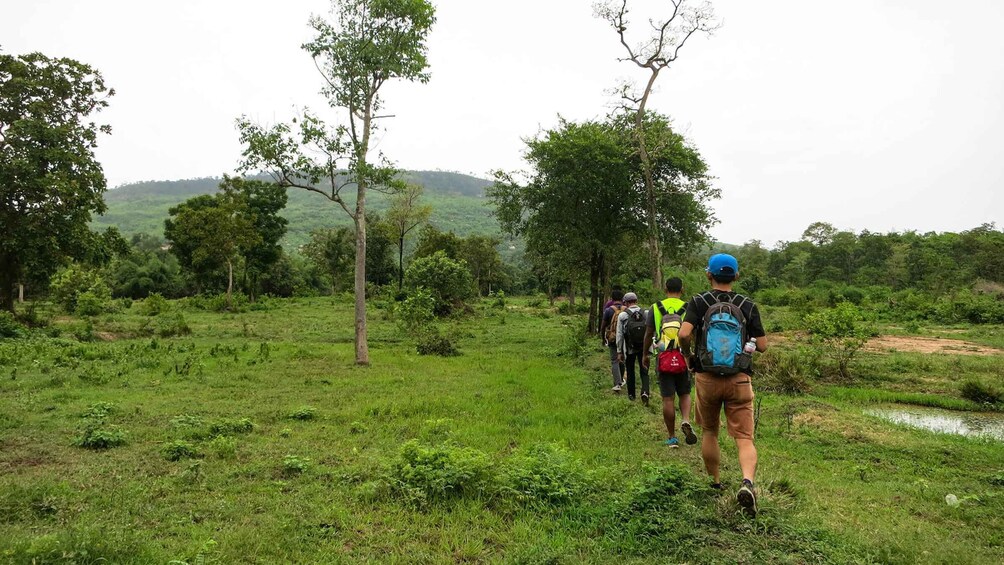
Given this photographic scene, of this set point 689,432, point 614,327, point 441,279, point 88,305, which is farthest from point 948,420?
point 88,305

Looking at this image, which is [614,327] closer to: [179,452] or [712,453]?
[712,453]

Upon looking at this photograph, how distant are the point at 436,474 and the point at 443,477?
→ 0.11 meters

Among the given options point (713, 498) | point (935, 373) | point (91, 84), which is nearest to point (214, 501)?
point (713, 498)

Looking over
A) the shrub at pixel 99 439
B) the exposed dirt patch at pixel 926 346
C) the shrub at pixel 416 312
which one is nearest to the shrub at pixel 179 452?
the shrub at pixel 99 439

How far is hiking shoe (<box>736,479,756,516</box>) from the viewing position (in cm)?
439

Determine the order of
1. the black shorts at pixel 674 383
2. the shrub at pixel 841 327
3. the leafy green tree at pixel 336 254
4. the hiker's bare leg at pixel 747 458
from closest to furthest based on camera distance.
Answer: the hiker's bare leg at pixel 747 458, the black shorts at pixel 674 383, the shrub at pixel 841 327, the leafy green tree at pixel 336 254

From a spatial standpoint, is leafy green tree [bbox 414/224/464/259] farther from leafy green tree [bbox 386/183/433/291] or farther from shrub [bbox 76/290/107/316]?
shrub [bbox 76/290/107/316]

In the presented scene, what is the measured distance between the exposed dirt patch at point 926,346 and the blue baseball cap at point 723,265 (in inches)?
695

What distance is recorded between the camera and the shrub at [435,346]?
1862 cm

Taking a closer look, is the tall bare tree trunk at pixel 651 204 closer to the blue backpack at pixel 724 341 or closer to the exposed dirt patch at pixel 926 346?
the exposed dirt patch at pixel 926 346

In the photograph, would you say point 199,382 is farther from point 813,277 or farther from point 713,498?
point 813,277

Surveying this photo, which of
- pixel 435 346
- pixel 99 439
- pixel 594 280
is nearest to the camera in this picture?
pixel 99 439

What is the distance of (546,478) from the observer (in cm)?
553

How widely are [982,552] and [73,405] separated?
13.2 metres
